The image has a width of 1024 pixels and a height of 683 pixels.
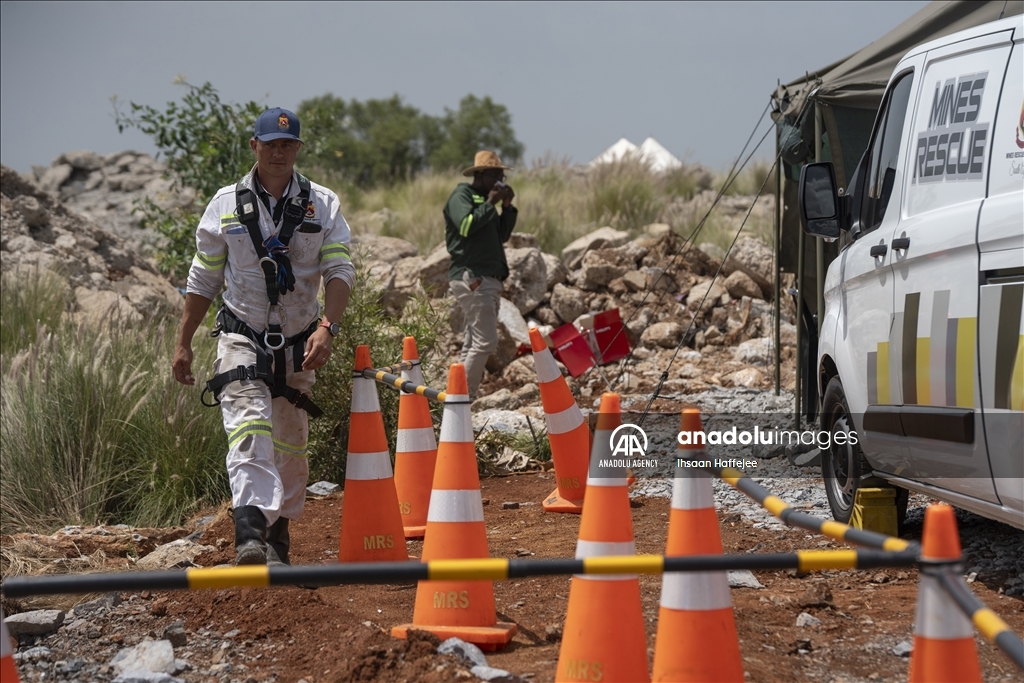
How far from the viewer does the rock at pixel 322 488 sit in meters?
7.54

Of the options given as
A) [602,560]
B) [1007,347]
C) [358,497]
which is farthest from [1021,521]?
[358,497]

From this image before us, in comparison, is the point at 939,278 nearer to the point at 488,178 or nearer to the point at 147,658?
the point at 147,658

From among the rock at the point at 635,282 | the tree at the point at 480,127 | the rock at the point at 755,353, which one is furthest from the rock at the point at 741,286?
the tree at the point at 480,127

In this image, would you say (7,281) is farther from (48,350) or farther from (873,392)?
(873,392)

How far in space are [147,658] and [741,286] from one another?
38.6 feet

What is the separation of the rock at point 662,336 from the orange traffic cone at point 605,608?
10.3 meters

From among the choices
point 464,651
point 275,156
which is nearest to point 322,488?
point 275,156

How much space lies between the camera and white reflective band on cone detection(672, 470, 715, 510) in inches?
121

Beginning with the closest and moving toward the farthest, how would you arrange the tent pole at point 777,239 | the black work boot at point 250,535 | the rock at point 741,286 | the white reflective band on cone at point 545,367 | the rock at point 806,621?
the rock at point 806,621, the black work boot at point 250,535, the white reflective band on cone at point 545,367, the tent pole at point 777,239, the rock at point 741,286

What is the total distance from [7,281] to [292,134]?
7.41 metres

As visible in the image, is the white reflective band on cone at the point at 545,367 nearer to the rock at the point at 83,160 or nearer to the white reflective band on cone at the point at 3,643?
the white reflective band on cone at the point at 3,643

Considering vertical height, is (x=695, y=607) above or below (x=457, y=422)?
below

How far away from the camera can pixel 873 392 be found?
16.4ft

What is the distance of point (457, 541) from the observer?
4.17 meters
